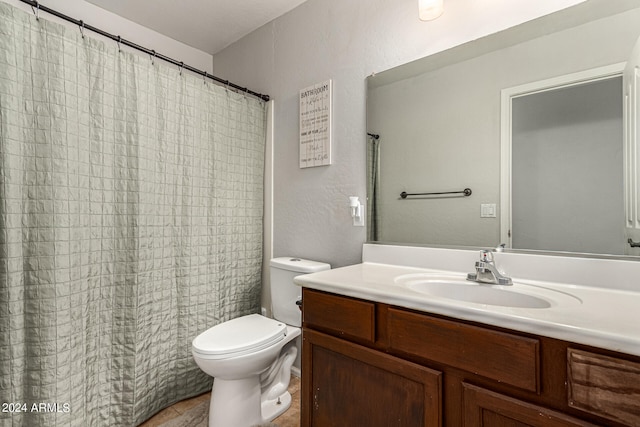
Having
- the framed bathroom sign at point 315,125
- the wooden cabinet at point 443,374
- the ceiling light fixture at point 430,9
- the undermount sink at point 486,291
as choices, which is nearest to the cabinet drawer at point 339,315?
the wooden cabinet at point 443,374

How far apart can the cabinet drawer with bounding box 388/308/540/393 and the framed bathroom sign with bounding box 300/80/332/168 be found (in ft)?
3.68

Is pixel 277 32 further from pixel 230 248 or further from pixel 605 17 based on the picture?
pixel 605 17

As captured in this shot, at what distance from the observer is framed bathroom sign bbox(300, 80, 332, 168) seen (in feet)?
5.87

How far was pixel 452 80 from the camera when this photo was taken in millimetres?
1358

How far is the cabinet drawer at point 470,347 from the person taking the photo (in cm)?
71

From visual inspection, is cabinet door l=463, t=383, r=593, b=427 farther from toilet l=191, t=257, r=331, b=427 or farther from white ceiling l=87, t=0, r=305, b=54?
white ceiling l=87, t=0, r=305, b=54

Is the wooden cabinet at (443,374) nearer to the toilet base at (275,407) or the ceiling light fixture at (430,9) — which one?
the toilet base at (275,407)

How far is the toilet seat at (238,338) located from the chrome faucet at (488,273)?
0.99 meters

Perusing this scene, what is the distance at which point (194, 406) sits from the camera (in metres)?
1.71

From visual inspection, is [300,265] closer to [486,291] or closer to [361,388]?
[361,388]

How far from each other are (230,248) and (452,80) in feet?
5.19

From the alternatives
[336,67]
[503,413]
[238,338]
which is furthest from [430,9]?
[238,338]

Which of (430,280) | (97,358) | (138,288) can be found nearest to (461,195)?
(430,280)

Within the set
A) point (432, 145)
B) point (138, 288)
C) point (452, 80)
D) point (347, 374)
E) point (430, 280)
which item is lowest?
point (347, 374)
